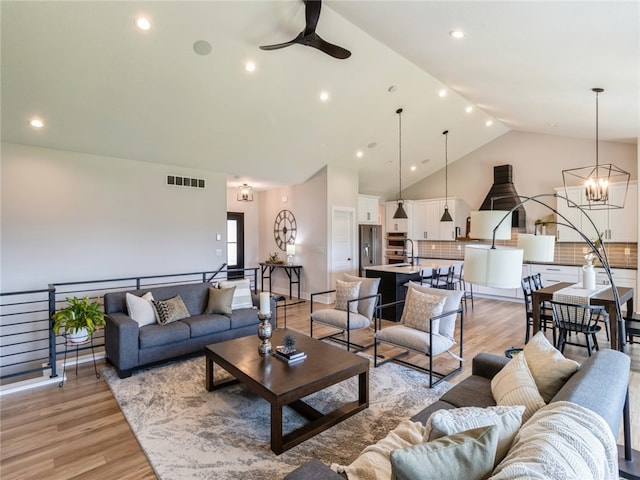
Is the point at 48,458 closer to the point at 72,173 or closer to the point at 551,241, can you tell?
the point at 72,173

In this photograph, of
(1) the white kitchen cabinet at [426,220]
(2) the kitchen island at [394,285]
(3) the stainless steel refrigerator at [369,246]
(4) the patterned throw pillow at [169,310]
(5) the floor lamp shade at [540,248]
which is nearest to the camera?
(5) the floor lamp shade at [540,248]

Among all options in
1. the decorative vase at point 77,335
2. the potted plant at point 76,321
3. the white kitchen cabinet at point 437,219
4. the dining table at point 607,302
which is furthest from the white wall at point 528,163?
the decorative vase at point 77,335

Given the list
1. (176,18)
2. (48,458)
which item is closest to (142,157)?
(176,18)

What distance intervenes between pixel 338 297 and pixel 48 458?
3.23 meters

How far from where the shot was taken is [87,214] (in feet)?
16.4

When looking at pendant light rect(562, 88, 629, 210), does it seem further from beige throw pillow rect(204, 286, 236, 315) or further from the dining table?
beige throw pillow rect(204, 286, 236, 315)

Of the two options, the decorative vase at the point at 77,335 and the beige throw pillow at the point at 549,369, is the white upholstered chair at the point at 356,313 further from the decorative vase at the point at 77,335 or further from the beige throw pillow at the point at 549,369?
the decorative vase at the point at 77,335

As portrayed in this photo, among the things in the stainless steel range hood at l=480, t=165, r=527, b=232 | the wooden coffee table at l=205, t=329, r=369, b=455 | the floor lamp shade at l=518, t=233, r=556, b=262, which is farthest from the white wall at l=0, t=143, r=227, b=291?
the stainless steel range hood at l=480, t=165, r=527, b=232

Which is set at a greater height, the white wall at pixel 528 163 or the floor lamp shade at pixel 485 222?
the white wall at pixel 528 163

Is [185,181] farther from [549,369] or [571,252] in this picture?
[571,252]

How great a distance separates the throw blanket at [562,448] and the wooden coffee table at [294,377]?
4.90 feet

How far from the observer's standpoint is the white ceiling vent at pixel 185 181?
19.1ft

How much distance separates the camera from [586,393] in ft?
4.72

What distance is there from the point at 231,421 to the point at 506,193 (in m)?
7.40
